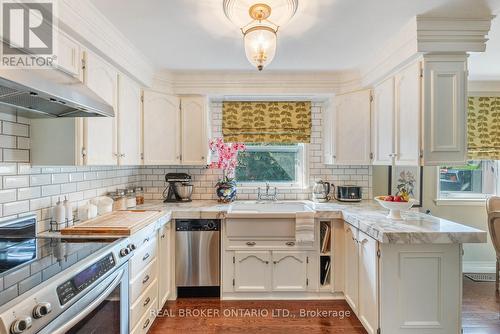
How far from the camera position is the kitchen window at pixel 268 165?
339 cm

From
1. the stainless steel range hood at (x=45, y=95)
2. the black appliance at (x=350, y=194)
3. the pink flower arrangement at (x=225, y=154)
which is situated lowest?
the black appliance at (x=350, y=194)

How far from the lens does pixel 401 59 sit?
7.00 ft

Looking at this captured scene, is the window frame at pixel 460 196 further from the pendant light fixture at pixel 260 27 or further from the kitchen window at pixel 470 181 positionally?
the pendant light fixture at pixel 260 27

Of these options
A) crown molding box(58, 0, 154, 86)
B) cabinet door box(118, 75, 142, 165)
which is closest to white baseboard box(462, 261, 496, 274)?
cabinet door box(118, 75, 142, 165)

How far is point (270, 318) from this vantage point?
238 centimetres

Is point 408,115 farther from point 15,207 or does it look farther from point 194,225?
point 15,207

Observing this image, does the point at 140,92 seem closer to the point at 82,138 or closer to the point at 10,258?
the point at 82,138

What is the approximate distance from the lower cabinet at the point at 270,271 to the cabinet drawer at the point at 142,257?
777 mm

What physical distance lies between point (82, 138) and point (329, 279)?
8.06ft

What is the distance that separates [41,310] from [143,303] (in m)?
1.13

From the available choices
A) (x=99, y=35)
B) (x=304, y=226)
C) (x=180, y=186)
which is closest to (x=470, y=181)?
(x=304, y=226)

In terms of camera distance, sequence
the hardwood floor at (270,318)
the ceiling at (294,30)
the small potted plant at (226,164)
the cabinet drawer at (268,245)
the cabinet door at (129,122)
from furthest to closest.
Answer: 1. the small potted plant at (226,164)
2. the cabinet drawer at (268,245)
3. the cabinet door at (129,122)
4. the hardwood floor at (270,318)
5. the ceiling at (294,30)

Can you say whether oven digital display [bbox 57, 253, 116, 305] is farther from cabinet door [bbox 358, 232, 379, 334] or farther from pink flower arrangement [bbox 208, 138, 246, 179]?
pink flower arrangement [bbox 208, 138, 246, 179]

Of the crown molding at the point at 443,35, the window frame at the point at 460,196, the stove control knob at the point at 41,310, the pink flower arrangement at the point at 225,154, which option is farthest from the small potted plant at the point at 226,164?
the window frame at the point at 460,196
